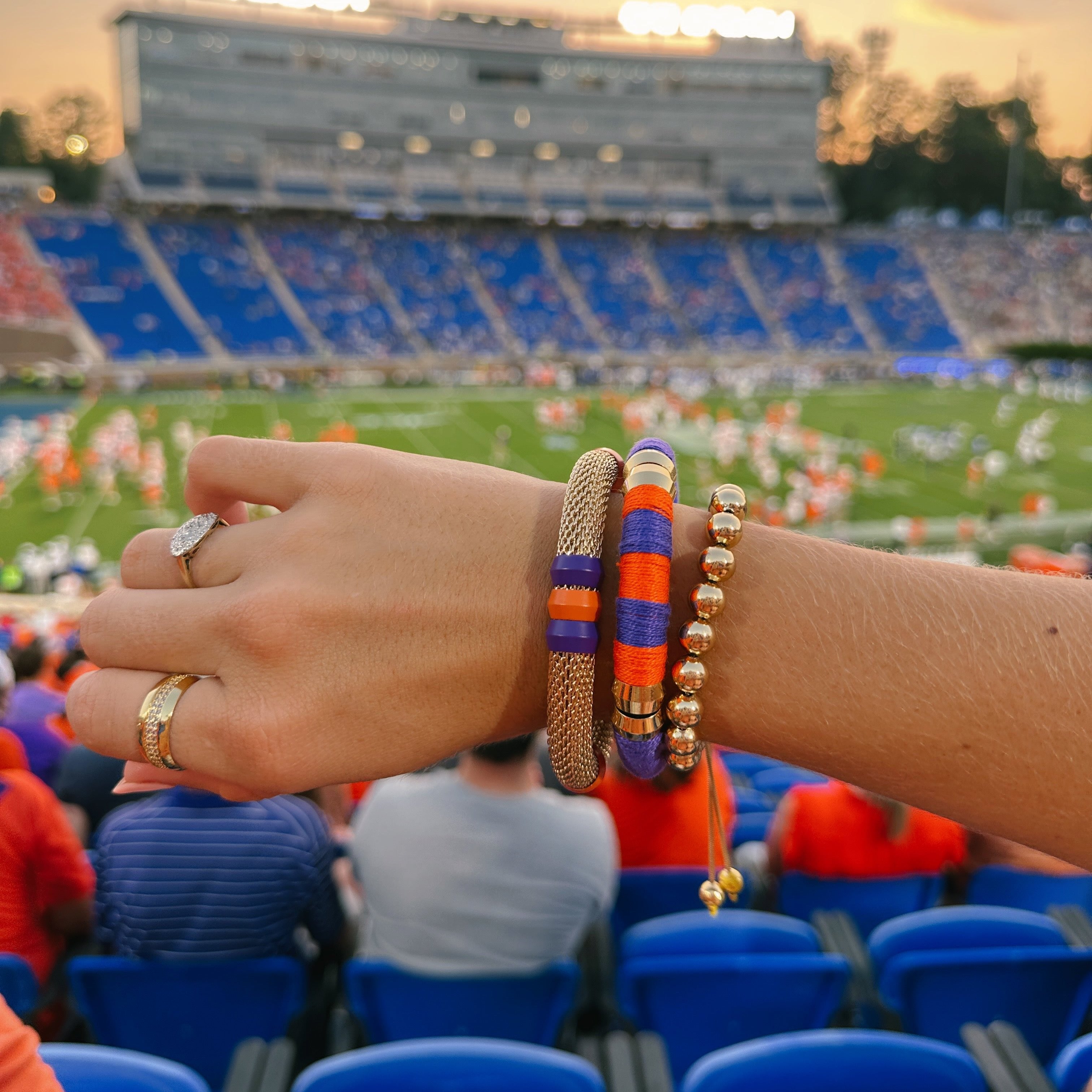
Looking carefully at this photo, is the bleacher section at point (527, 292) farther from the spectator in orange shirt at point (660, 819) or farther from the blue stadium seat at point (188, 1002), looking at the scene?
the blue stadium seat at point (188, 1002)

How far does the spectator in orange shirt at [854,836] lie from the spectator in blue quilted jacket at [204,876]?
190cm

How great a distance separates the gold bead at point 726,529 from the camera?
132 centimetres

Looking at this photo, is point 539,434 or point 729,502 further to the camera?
Result: point 539,434

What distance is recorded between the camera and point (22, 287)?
140ft

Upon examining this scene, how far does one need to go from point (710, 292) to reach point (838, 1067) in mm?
57800

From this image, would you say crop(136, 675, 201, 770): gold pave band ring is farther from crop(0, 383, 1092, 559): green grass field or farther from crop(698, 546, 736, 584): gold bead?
crop(0, 383, 1092, 559): green grass field

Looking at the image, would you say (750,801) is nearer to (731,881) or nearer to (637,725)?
A: (731,881)

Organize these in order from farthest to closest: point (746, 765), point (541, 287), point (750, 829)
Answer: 1. point (541, 287)
2. point (746, 765)
3. point (750, 829)

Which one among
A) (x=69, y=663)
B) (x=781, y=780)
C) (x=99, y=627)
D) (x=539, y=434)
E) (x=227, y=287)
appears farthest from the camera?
(x=227, y=287)

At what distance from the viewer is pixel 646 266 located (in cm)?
5850

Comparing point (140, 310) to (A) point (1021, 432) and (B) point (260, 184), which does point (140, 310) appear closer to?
(B) point (260, 184)

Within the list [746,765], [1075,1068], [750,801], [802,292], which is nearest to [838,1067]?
[1075,1068]

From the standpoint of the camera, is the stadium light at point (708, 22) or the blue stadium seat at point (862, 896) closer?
the blue stadium seat at point (862, 896)

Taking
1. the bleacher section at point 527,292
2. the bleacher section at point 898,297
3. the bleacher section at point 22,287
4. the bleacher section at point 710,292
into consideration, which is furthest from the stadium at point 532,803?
the bleacher section at point 898,297
